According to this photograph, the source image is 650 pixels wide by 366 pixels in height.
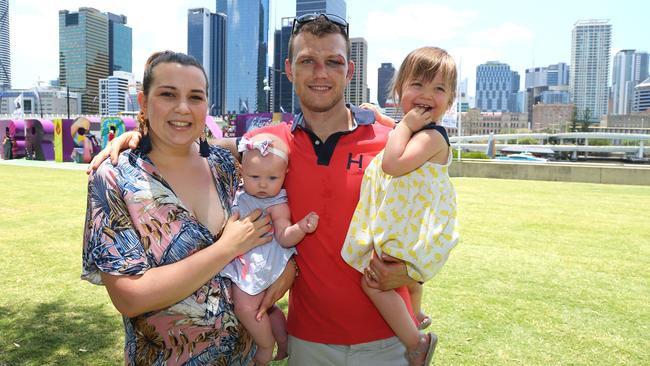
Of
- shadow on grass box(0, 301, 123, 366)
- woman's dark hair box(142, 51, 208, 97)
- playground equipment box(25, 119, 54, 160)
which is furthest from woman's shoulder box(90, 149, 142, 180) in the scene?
playground equipment box(25, 119, 54, 160)

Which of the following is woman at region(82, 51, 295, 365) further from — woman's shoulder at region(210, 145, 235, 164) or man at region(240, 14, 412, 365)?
man at region(240, 14, 412, 365)

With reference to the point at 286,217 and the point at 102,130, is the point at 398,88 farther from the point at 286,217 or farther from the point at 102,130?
the point at 102,130

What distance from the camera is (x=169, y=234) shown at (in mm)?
2002

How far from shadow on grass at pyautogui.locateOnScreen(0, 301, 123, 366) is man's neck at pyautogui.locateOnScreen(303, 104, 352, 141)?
9.40ft

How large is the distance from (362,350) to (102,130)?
2725 centimetres

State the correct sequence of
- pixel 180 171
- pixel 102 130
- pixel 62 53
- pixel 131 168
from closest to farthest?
1. pixel 131 168
2. pixel 180 171
3. pixel 102 130
4. pixel 62 53

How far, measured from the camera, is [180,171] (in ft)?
7.22

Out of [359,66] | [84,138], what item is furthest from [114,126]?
[359,66]

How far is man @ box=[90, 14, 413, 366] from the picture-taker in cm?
239

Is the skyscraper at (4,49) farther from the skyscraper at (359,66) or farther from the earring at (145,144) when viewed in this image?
the earring at (145,144)

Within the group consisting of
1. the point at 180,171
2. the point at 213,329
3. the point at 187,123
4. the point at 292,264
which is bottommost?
the point at 213,329

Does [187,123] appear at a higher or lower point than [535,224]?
higher

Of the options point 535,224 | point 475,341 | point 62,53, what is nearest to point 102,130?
point 535,224

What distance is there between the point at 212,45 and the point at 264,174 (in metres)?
129
